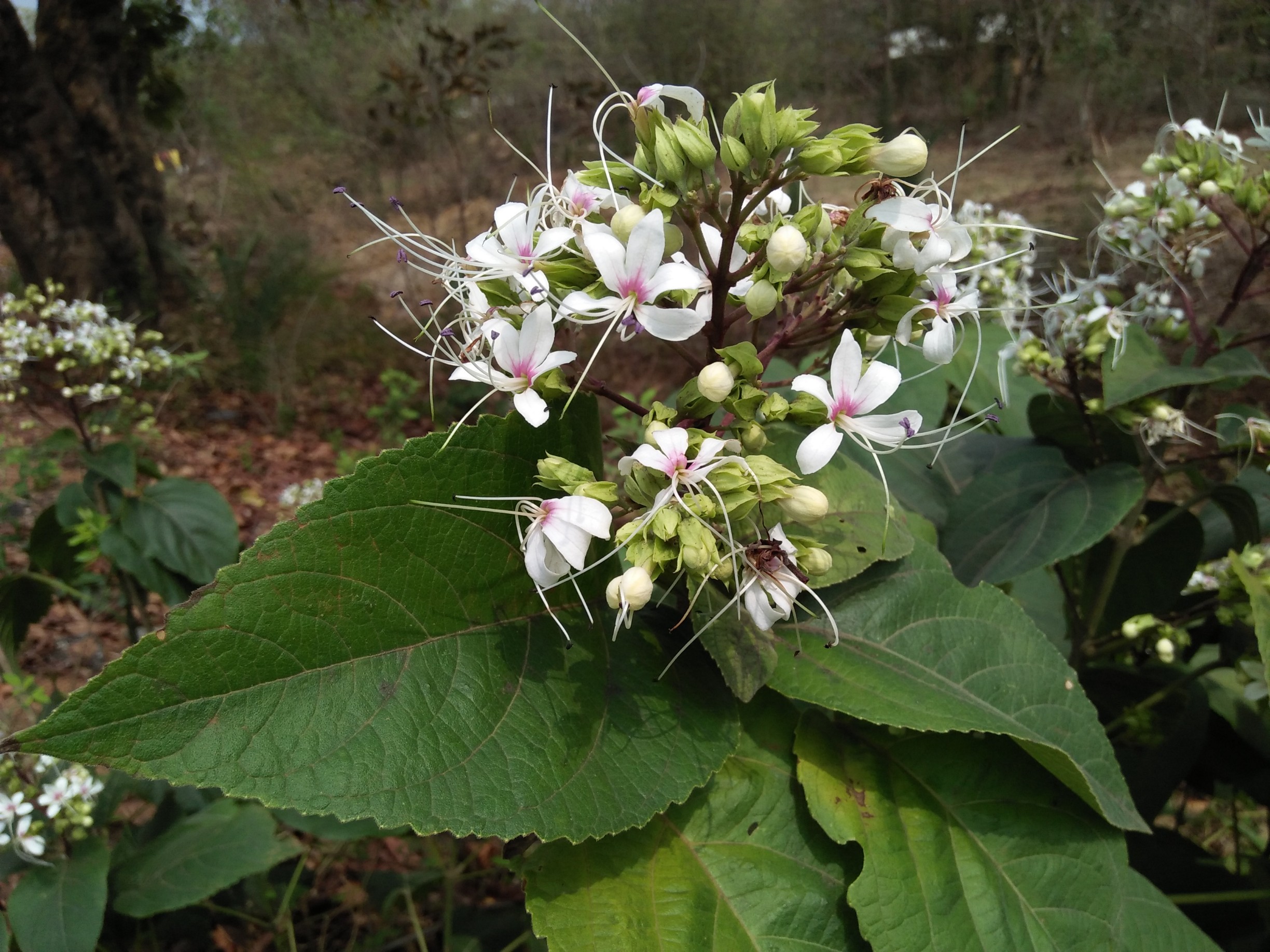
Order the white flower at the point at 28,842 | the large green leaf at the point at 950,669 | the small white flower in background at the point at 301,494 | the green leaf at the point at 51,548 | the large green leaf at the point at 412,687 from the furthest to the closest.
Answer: the small white flower in background at the point at 301,494 < the green leaf at the point at 51,548 < the white flower at the point at 28,842 < the large green leaf at the point at 950,669 < the large green leaf at the point at 412,687

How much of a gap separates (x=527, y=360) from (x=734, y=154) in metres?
0.24

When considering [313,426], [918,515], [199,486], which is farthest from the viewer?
[313,426]

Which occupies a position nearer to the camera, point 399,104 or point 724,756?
point 724,756

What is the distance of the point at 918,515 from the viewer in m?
1.21

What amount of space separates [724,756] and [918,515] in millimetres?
595

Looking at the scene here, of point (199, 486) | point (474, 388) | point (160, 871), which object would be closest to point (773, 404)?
point (160, 871)

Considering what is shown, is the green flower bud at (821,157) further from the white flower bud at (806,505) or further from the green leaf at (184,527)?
the green leaf at (184,527)

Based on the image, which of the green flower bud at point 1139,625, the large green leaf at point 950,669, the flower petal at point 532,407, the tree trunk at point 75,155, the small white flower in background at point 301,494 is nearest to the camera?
the flower petal at point 532,407

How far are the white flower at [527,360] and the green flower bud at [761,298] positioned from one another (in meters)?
0.16

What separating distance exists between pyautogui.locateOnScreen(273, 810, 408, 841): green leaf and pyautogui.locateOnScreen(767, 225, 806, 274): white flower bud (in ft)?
4.42

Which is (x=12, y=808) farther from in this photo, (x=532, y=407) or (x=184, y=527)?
(x=532, y=407)

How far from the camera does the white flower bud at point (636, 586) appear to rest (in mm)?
623

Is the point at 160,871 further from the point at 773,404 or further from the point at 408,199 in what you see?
the point at 408,199

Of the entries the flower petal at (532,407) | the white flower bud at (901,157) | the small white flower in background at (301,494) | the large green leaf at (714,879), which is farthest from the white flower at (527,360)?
the small white flower in background at (301,494)
